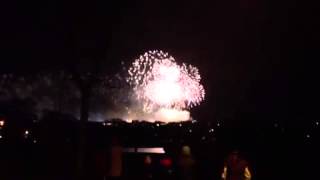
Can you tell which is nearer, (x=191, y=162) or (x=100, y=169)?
(x=100, y=169)

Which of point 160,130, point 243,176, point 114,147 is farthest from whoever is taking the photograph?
point 160,130

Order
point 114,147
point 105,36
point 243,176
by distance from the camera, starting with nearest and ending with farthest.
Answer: point 243,176
point 114,147
point 105,36

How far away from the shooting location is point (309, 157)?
26.7 meters

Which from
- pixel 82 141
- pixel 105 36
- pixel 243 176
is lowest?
pixel 243 176

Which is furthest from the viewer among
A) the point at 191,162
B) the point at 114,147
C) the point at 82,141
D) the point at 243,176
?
the point at 82,141

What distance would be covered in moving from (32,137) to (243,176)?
25452 mm

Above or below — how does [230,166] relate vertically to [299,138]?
below

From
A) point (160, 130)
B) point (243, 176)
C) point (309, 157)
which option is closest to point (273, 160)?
point (309, 157)

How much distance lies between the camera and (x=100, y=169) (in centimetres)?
1505

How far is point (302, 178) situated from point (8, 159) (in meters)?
11.7

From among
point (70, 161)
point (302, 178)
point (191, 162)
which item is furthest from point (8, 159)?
point (302, 178)

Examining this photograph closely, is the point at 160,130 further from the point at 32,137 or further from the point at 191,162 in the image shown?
the point at 191,162

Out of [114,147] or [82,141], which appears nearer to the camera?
[114,147]

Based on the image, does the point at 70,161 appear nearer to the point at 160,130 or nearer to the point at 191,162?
the point at 191,162
